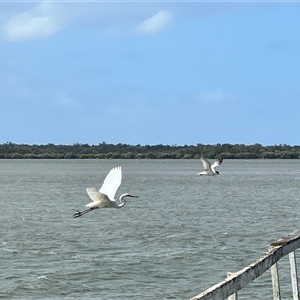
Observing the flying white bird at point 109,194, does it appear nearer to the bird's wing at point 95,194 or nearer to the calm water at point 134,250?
the bird's wing at point 95,194

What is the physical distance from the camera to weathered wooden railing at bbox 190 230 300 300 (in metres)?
4.12

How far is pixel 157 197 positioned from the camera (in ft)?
157

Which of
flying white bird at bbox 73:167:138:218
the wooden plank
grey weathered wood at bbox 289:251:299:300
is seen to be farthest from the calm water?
the wooden plank

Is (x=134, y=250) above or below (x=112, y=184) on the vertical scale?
below

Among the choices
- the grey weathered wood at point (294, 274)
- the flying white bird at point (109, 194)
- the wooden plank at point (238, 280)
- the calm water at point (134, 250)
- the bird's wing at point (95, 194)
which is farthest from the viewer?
the flying white bird at point (109, 194)

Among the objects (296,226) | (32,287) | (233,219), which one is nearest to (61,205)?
(233,219)

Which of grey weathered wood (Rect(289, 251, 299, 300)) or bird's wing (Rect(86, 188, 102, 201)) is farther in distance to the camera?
bird's wing (Rect(86, 188, 102, 201))

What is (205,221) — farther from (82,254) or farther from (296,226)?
(82,254)

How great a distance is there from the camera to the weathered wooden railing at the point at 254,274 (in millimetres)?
4117

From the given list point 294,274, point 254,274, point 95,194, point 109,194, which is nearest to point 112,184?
point 109,194

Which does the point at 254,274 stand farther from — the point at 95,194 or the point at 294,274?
the point at 95,194

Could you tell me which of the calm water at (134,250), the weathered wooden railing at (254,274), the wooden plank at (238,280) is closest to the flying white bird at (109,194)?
the calm water at (134,250)

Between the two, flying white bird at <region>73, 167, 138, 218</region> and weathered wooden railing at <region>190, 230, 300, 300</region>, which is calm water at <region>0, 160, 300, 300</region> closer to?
flying white bird at <region>73, 167, 138, 218</region>

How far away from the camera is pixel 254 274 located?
478 cm
